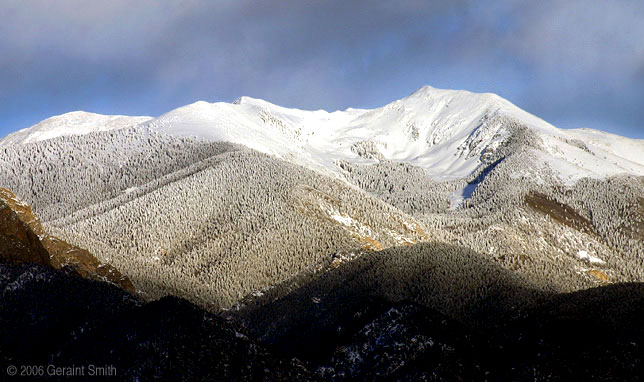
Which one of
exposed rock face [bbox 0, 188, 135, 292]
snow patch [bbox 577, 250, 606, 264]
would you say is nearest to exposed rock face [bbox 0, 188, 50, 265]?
exposed rock face [bbox 0, 188, 135, 292]

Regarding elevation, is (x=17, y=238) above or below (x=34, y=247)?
above

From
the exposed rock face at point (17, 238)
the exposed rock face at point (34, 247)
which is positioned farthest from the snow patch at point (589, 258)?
the exposed rock face at point (17, 238)

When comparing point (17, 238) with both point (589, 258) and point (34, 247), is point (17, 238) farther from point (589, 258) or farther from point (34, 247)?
point (589, 258)

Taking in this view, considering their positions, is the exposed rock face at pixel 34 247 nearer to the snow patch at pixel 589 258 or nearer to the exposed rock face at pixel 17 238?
the exposed rock face at pixel 17 238

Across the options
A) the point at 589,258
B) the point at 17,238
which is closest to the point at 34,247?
the point at 17,238

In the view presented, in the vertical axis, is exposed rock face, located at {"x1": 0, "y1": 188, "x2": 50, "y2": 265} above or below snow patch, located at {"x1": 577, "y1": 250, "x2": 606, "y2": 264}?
above

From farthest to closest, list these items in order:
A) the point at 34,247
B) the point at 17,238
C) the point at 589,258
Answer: the point at 589,258 → the point at 34,247 → the point at 17,238

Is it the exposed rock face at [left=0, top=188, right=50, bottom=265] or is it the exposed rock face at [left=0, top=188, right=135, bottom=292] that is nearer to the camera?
the exposed rock face at [left=0, top=188, right=50, bottom=265]

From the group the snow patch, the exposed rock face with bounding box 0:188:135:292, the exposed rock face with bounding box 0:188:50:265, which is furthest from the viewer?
the snow patch

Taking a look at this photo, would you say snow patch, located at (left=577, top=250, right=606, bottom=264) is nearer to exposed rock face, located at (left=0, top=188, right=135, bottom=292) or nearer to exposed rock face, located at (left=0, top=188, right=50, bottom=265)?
exposed rock face, located at (left=0, top=188, right=135, bottom=292)
